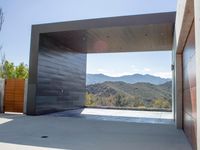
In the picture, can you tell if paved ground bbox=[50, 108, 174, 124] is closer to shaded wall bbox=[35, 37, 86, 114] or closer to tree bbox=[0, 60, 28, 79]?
shaded wall bbox=[35, 37, 86, 114]

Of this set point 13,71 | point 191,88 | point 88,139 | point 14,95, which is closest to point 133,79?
point 13,71

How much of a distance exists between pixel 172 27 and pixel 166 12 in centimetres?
63

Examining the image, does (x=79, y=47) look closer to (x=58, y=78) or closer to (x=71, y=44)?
(x=71, y=44)

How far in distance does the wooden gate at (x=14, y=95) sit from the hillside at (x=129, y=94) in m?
5.79

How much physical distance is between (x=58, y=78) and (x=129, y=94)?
8974 millimetres

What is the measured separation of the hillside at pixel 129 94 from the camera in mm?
15625

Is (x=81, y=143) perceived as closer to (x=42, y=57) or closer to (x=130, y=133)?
(x=130, y=133)

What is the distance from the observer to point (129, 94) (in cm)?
1842

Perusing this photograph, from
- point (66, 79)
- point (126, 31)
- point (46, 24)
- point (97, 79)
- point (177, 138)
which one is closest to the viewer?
point (177, 138)

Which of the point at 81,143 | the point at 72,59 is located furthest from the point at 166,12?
the point at 72,59

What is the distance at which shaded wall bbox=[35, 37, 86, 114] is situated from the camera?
30.6 ft

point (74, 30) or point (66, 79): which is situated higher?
point (74, 30)

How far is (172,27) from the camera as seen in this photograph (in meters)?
7.71

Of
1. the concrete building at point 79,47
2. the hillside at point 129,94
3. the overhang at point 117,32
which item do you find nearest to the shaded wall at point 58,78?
the concrete building at point 79,47
